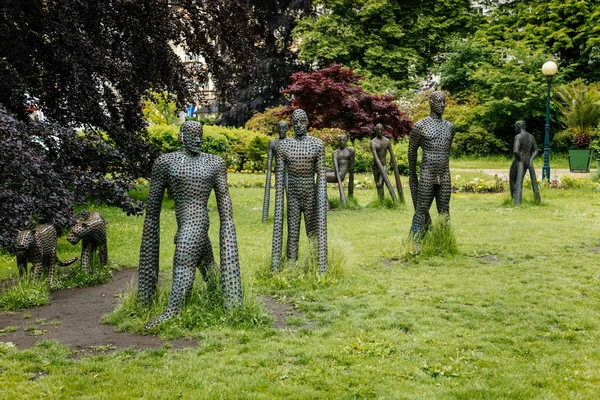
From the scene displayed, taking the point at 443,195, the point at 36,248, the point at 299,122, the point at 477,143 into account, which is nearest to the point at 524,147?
the point at 443,195

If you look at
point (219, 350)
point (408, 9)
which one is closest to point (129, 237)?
point (219, 350)

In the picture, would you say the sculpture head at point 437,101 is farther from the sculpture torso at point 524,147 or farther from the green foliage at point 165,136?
the green foliage at point 165,136

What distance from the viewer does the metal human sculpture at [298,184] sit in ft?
27.7

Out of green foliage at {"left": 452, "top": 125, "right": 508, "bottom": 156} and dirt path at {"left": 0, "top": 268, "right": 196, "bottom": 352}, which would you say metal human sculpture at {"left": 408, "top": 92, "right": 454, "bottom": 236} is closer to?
dirt path at {"left": 0, "top": 268, "right": 196, "bottom": 352}

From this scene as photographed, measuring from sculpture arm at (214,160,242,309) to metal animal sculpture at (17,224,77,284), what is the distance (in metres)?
2.76

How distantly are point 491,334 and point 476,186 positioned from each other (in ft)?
47.6

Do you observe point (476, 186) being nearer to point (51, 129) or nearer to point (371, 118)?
point (371, 118)

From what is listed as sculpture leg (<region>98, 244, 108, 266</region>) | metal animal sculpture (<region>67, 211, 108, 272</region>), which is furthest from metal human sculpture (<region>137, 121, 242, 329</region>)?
sculpture leg (<region>98, 244, 108, 266</region>)

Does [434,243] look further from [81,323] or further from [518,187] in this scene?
[518,187]

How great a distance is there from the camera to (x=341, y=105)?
17.0 m

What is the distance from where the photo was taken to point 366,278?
28.3 ft

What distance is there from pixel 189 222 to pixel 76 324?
167 cm

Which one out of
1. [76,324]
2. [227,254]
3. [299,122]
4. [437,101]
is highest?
[437,101]

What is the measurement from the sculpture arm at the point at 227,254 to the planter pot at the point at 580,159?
2150 cm
